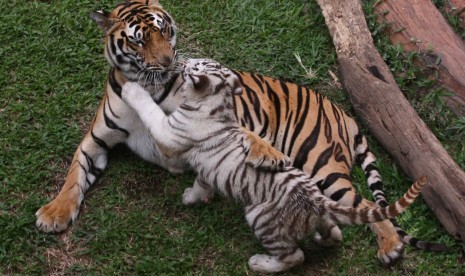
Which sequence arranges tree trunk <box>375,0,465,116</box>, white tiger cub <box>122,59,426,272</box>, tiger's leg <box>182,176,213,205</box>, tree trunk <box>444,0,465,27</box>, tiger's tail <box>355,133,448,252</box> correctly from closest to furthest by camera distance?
1. white tiger cub <box>122,59,426,272</box>
2. tiger's tail <box>355,133,448,252</box>
3. tiger's leg <box>182,176,213,205</box>
4. tree trunk <box>375,0,465,116</box>
5. tree trunk <box>444,0,465,27</box>

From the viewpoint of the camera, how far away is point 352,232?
5520 mm

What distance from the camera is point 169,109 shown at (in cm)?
555

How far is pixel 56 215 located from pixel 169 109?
39.6 inches

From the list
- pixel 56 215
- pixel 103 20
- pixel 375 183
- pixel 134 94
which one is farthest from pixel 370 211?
pixel 103 20

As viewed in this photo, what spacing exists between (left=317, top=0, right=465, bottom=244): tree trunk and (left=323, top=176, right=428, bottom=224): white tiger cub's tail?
77 cm

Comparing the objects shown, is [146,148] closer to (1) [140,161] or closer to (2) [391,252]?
(1) [140,161]

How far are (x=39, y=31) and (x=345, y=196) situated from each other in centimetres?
303

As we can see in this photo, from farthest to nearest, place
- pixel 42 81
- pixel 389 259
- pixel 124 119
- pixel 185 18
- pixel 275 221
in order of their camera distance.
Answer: pixel 185 18
pixel 42 81
pixel 124 119
pixel 389 259
pixel 275 221

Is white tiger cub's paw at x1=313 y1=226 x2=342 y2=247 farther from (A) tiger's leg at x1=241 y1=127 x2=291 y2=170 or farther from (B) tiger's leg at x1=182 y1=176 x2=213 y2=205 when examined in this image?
(B) tiger's leg at x1=182 y1=176 x2=213 y2=205

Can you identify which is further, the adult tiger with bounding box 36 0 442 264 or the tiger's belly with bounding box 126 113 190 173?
the tiger's belly with bounding box 126 113 190 173

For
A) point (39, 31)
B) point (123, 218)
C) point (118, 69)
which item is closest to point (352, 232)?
point (123, 218)

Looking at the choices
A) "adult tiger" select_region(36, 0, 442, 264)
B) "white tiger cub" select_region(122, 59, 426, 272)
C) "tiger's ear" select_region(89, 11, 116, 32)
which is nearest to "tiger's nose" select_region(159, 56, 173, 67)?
"adult tiger" select_region(36, 0, 442, 264)

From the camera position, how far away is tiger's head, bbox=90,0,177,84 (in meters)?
5.38

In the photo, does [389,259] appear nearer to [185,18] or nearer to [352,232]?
[352,232]
